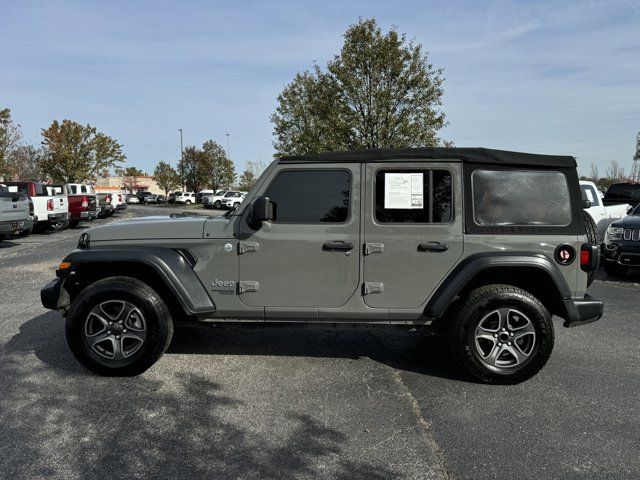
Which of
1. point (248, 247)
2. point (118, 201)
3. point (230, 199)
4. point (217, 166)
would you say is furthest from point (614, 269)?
point (217, 166)

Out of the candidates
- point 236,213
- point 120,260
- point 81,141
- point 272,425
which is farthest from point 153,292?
point 81,141

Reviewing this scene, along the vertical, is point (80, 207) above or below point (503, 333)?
above

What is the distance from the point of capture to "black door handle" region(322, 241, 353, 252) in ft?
13.0

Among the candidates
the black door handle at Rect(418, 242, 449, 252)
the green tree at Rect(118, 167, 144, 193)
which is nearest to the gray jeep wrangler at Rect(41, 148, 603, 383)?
the black door handle at Rect(418, 242, 449, 252)

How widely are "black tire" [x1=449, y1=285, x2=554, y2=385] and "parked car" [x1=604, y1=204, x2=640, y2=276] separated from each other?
5916 millimetres

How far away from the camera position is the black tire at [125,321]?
3.96m

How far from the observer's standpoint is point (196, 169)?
61.2 meters

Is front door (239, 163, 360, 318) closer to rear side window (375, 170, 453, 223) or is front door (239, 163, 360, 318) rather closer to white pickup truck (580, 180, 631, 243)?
rear side window (375, 170, 453, 223)

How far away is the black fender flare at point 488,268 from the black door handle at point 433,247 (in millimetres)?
214

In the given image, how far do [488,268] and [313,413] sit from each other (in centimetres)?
180

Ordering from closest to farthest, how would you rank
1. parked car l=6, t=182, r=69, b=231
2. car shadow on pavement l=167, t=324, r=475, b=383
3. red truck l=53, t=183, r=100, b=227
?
car shadow on pavement l=167, t=324, r=475, b=383, parked car l=6, t=182, r=69, b=231, red truck l=53, t=183, r=100, b=227

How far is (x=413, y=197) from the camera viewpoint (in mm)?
4023

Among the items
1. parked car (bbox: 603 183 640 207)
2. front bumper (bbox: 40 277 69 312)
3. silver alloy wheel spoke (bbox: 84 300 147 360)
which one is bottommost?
silver alloy wheel spoke (bbox: 84 300 147 360)

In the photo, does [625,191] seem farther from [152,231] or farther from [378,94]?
[152,231]
